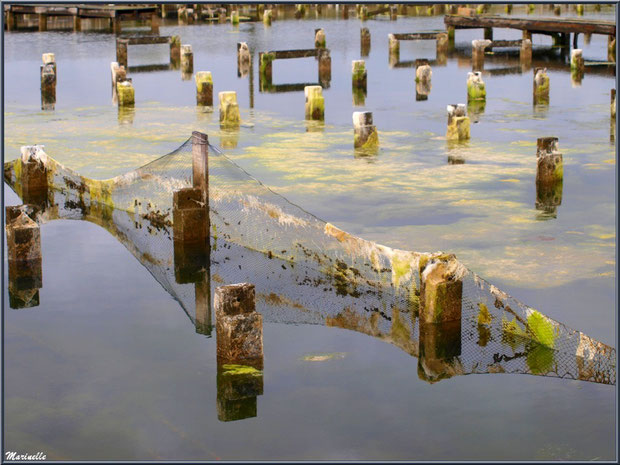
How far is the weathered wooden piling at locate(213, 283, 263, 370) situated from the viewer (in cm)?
759

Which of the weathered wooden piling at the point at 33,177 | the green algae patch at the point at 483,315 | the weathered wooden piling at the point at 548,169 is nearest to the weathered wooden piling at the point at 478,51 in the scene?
the weathered wooden piling at the point at 548,169

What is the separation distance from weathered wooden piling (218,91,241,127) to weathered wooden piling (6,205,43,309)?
920 cm

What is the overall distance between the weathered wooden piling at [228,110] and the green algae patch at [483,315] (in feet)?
38.1

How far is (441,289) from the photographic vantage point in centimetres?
814

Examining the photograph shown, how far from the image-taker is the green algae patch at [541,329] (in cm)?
782

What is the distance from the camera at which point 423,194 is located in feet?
44.3

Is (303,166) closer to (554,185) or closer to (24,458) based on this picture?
(554,185)

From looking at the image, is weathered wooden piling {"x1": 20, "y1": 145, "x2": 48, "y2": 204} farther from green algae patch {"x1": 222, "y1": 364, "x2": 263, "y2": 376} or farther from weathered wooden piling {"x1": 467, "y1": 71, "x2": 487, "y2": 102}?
weathered wooden piling {"x1": 467, "y1": 71, "x2": 487, "y2": 102}

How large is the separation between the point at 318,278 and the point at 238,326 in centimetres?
209

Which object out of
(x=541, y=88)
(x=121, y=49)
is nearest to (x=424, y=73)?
(x=541, y=88)

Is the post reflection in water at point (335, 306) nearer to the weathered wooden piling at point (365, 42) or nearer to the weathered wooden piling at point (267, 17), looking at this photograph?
the weathered wooden piling at point (365, 42)

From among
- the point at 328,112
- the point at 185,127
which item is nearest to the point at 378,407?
the point at 185,127

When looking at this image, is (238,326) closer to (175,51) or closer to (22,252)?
(22,252)

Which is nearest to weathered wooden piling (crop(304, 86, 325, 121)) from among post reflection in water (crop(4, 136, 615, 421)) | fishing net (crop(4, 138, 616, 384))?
fishing net (crop(4, 138, 616, 384))
